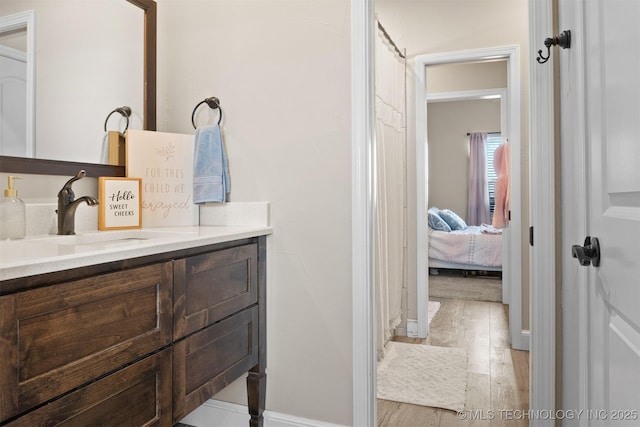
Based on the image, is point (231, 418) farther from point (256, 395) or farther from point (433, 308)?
point (433, 308)

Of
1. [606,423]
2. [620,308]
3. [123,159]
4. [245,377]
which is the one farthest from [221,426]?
[620,308]

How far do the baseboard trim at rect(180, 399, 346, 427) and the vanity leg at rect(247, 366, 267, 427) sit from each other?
0.08 metres

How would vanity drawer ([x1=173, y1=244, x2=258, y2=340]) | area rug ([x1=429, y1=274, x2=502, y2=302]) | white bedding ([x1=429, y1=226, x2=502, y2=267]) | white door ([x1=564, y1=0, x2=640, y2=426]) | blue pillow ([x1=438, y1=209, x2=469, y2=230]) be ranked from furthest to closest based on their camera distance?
blue pillow ([x1=438, y1=209, x2=469, y2=230]) < white bedding ([x1=429, y1=226, x2=502, y2=267]) < area rug ([x1=429, y1=274, x2=502, y2=302]) < vanity drawer ([x1=173, y1=244, x2=258, y2=340]) < white door ([x1=564, y1=0, x2=640, y2=426])

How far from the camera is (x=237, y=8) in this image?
194 cm

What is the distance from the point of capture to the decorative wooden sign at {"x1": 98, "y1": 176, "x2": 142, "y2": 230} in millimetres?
1652

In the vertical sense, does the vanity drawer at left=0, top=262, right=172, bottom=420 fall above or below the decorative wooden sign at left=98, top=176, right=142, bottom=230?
below

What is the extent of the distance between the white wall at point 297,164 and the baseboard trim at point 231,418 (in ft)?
0.09

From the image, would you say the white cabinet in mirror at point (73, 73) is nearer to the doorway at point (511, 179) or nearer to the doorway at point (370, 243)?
the doorway at point (370, 243)

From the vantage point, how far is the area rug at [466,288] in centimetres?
460

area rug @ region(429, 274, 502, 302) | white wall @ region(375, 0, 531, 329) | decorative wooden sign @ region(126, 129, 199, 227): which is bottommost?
area rug @ region(429, 274, 502, 302)

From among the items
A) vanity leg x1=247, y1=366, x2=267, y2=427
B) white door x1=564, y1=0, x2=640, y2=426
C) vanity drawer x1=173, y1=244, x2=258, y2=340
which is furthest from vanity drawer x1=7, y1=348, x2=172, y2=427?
white door x1=564, y1=0, x2=640, y2=426

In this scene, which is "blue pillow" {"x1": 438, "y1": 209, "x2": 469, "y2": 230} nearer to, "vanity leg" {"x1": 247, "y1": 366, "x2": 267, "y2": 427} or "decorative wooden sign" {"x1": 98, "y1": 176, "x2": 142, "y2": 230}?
"vanity leg" {"x1": 247, "y1": 366, "x2": 267, "y2": 427}

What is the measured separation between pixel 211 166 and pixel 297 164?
40 centimetres

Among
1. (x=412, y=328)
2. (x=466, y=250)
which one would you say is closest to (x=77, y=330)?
(x=412, y=328)
